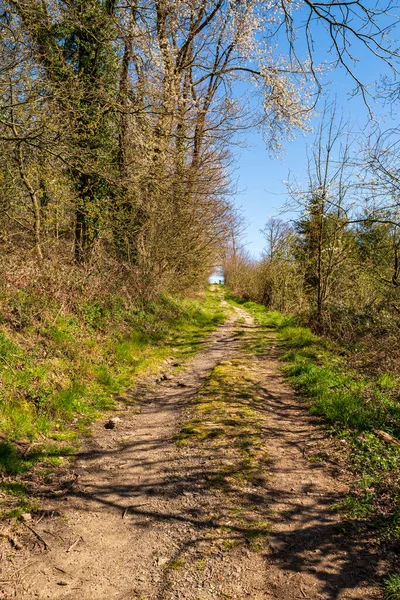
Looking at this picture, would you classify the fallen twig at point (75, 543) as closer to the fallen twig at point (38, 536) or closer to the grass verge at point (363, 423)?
the fallen twig at point (38, 536)

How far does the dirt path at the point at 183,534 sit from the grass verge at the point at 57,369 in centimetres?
49

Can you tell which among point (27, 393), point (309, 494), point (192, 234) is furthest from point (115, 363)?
point (192, 234)

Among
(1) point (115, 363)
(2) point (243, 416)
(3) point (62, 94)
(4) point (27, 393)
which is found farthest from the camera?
(1) point (115, 363)

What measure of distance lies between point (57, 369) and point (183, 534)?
3676mm

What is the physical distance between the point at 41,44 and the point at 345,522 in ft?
36.7

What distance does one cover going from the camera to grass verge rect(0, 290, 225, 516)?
4289 mm

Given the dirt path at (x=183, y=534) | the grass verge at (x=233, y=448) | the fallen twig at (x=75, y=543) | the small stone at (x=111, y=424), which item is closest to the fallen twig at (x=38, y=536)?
the dirt path at (x=183, y=534)

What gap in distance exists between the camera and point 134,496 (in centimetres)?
372

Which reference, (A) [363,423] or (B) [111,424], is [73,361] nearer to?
(B) [111,424]

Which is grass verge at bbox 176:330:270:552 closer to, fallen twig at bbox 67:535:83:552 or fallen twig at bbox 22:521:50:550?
fallen twig at bbox 67:535:83:552

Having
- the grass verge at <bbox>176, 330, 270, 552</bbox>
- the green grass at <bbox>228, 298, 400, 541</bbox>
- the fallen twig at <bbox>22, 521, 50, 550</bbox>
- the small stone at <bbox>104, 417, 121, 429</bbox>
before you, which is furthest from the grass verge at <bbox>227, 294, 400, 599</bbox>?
the small stone at <bbox>104, 417, 121, 429</bbox>

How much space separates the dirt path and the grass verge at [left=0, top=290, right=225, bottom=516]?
491 mm

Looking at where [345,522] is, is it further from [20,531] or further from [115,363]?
[115,363]

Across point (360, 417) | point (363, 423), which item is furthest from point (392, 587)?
point (360, 417)
